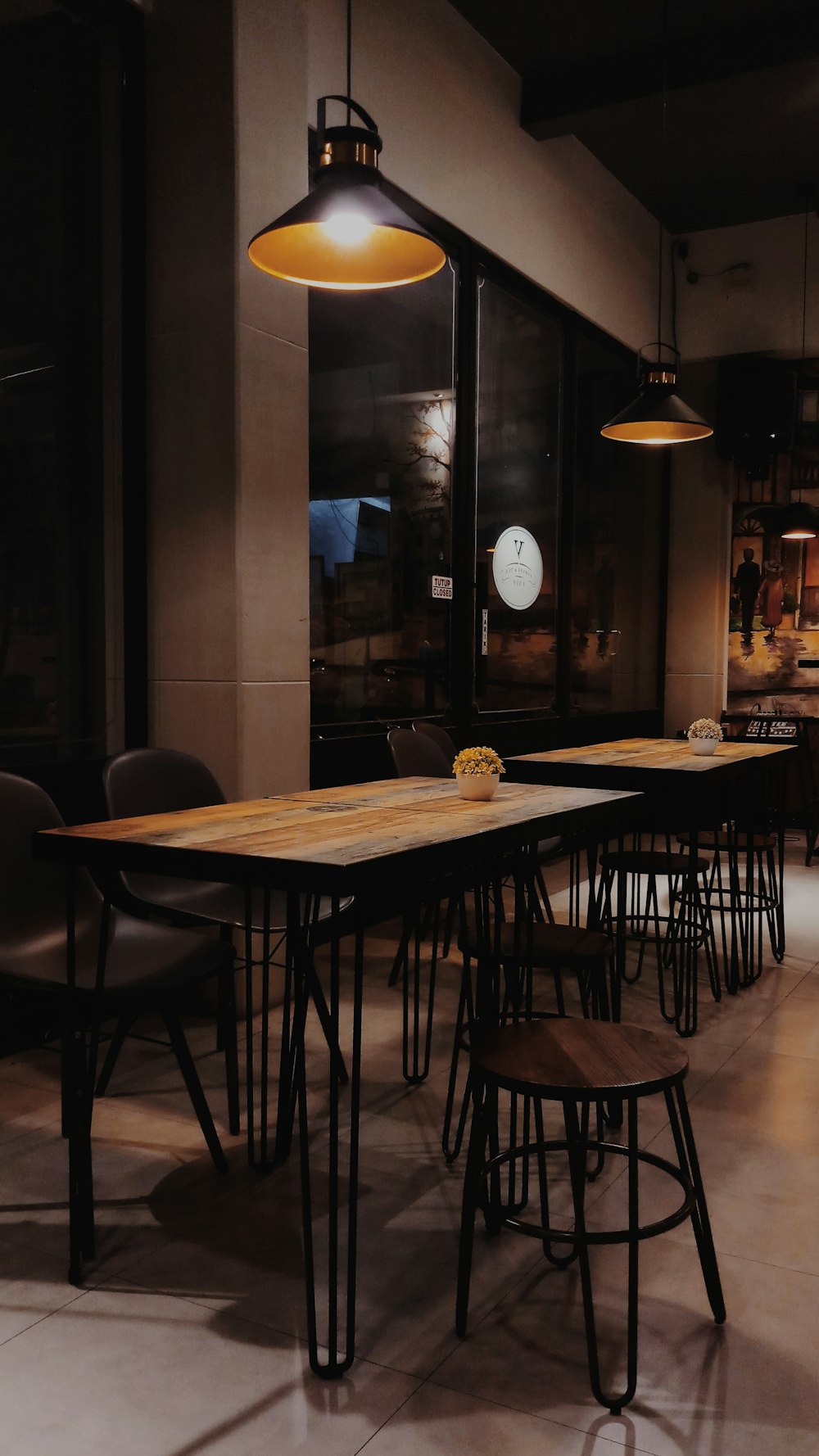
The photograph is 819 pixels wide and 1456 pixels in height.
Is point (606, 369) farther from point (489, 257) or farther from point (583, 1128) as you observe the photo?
point (583, 1128)

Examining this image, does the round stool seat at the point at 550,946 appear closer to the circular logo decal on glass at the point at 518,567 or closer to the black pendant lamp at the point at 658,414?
the black pendant lamp at the point at 658,414

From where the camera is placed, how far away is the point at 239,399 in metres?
3.51

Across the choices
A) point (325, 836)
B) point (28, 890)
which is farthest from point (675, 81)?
point (28, 890)

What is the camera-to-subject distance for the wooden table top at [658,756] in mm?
3760


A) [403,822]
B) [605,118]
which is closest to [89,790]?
[403,822]

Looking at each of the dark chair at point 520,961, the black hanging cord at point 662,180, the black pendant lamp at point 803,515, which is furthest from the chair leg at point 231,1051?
the black pendant lamp at point 803,515

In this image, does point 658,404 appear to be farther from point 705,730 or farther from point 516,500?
point 516,500

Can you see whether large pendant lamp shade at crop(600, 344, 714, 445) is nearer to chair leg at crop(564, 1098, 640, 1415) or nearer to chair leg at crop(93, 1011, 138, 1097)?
chair leg at crop(93, 1011, 138, 1097)

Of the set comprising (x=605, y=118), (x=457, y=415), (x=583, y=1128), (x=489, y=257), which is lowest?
(x=583, y=1128)

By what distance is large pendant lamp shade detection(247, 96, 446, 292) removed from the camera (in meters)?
2.25

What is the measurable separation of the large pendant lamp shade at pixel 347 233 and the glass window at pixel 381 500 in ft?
5.85

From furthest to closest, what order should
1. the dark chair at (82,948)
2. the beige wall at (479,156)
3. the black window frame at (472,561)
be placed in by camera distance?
the black window frame at (472,561), the beige wall at (479,156), the dark chair at (82,948)

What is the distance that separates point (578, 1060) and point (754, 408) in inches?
274

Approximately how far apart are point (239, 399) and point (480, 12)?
3065 millimetres
